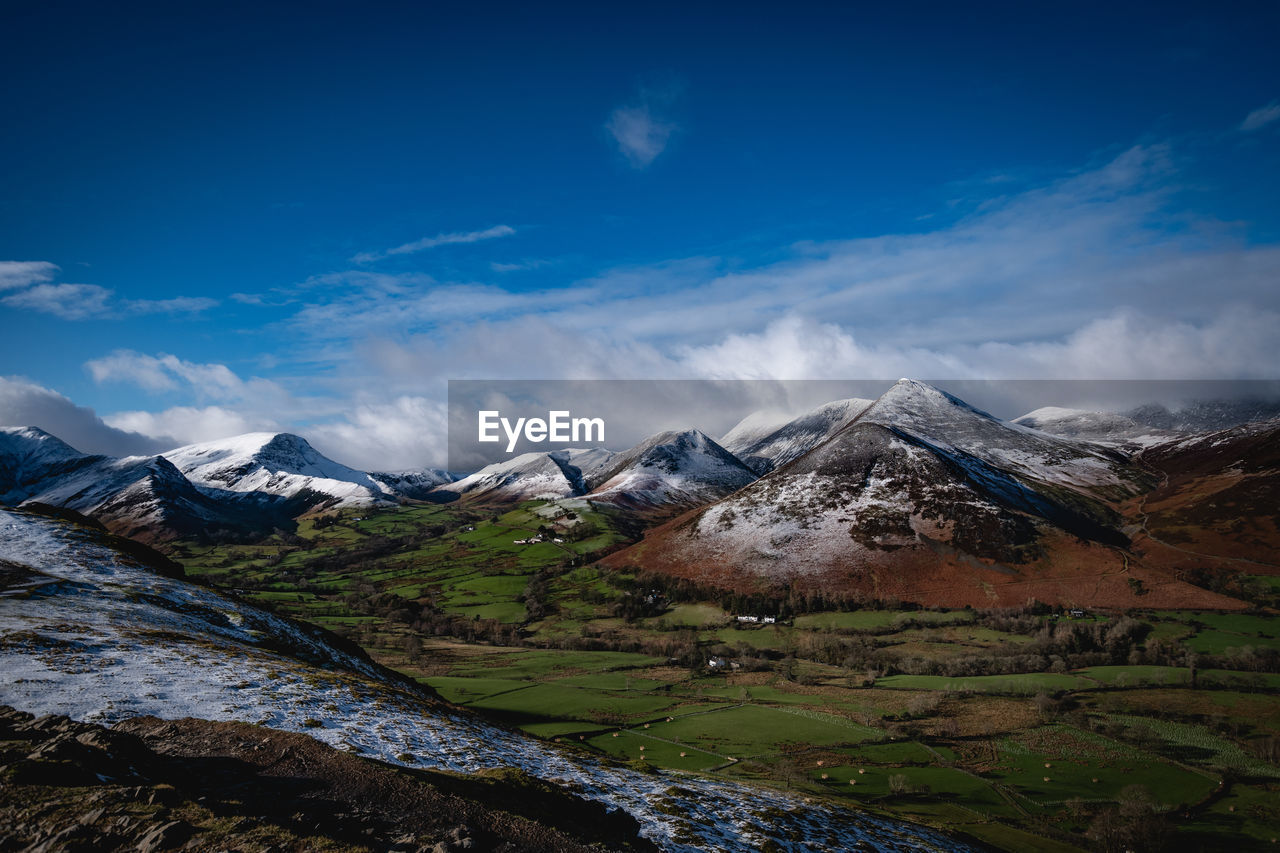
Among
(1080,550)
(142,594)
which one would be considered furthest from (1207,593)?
(142,594)

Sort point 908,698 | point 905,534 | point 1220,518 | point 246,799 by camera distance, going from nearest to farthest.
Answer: point 246,799, point 908,698, point 905,534, point 1220,518

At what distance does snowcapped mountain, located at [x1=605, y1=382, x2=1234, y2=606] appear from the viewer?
126 m

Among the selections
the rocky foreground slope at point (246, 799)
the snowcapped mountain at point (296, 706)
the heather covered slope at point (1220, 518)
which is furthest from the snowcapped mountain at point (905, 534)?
the rocky foreground slope at point (246, 799)

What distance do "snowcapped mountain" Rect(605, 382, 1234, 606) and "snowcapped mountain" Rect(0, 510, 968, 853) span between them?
4623 inches

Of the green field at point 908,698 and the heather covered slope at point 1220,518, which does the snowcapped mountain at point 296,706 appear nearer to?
the green field at point 908,698

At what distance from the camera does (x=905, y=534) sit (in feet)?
470

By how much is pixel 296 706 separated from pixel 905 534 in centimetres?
14695

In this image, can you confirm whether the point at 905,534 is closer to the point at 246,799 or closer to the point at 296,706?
the point at 296,706

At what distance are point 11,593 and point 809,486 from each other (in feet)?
542

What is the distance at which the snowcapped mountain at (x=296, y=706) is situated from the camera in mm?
17531

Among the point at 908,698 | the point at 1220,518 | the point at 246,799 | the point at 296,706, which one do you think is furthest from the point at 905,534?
the point at 246,799

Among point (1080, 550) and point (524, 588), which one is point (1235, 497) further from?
point (524, 588)

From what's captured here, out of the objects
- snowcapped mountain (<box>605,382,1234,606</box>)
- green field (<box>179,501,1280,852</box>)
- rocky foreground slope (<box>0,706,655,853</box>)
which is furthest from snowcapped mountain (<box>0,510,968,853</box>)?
snowcapped mountain (<box>605,382,1234,606</box>)

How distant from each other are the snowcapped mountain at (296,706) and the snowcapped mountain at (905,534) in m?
117
